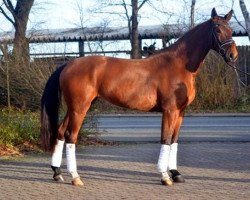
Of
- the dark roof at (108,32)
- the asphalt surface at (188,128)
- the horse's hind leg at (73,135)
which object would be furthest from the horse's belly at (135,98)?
the dark roof at (108,32)

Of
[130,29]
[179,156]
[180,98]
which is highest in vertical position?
[130,29]

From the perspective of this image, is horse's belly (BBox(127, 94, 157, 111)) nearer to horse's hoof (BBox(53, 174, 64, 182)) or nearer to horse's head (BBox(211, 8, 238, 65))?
horse's head (BBox(211, 8, 238, 65))

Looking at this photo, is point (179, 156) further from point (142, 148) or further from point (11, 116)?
point (11, 116)

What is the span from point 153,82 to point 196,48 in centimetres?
85

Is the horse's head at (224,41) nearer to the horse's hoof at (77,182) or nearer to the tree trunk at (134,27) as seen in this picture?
the horse's hoof at (77,182)

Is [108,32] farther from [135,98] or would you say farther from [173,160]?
[135,98]

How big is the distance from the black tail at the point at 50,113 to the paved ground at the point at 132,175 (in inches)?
24.3

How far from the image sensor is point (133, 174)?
10.4m

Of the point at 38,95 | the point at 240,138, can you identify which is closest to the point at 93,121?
the point at 38,95

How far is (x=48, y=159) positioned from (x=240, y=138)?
575 centimetres

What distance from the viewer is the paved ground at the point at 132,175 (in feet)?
28.9

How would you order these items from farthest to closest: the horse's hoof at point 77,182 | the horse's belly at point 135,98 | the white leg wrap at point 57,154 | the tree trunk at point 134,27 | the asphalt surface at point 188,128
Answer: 1. the tree trunk at point 134,27
2. the asphalt surface at point 188,128
3. the white leg wrap at point 57,154
4. the horse's belly at point 135,98
5. the horse's hoof at point 77,182

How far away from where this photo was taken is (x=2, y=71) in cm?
1784

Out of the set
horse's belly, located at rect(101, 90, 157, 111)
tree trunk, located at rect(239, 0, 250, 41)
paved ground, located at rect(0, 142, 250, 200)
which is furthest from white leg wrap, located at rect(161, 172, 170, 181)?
tree trunk, located at rect(239, 0, 250, 41)
